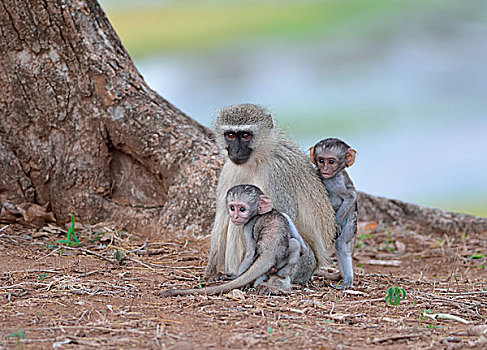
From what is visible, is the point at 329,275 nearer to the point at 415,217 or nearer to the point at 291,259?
the point at 291,259

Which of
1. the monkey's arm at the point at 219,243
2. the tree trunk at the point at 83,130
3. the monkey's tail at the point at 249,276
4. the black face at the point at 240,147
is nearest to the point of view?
the monkey's tail at the point at 249,276

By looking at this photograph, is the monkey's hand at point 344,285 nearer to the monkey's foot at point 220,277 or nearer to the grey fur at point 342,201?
the grey fur at point 342,201

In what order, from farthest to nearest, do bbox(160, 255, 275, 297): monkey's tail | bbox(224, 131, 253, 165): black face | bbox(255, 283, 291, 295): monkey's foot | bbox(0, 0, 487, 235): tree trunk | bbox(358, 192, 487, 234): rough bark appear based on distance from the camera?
bbox(358, 192, 487, 234): rough bark → bbox(0, 0, 487, 235): tree trunk → bbox(224, 131, 253, 165): black face → bbox(255, 283, 291, 295): monkey's foot → bbox(160, 255, 275, 297): monkey's tail

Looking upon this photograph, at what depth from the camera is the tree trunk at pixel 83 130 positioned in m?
7.03

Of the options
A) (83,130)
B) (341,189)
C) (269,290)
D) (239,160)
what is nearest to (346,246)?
(341,189)

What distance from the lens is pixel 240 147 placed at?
17.4 feet

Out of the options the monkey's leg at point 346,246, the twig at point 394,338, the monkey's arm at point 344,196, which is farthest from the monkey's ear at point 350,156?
the twig at point 394,338

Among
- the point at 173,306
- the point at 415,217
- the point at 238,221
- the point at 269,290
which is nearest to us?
the point at 173,306

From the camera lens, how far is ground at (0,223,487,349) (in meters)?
3.58

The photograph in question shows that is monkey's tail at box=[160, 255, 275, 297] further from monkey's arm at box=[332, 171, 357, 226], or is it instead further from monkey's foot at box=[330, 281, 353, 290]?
monkey's arm at box=[332, 171, 357, 226]

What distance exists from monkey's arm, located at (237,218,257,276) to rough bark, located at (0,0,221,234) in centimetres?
193

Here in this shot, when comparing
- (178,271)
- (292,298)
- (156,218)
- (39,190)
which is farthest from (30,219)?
(292,298)

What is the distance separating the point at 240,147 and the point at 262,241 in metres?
0.89

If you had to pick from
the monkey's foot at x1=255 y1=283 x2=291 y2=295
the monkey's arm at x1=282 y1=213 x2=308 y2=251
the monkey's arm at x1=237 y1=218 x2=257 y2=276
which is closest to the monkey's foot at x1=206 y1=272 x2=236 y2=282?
the monkey's arm at x1=237 y1=218 x2=257 y2=276
